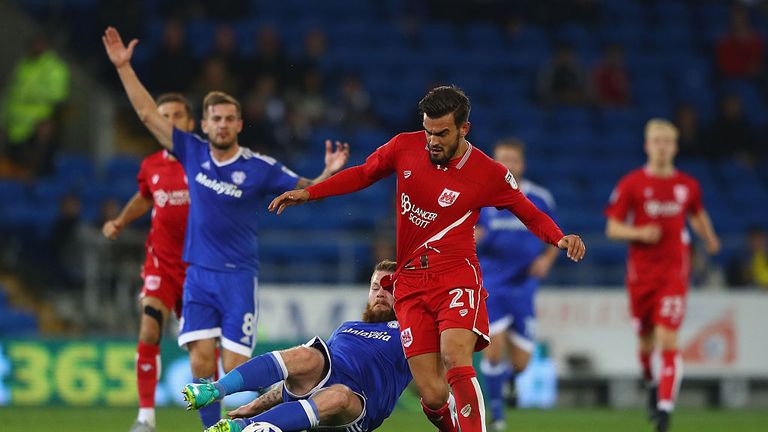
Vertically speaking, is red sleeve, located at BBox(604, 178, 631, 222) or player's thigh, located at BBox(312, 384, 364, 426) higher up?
red sleeve, located at BBox(604, 178, 631, 222)

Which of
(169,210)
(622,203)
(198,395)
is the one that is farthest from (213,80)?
(198,395)

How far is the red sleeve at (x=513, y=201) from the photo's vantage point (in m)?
8.32

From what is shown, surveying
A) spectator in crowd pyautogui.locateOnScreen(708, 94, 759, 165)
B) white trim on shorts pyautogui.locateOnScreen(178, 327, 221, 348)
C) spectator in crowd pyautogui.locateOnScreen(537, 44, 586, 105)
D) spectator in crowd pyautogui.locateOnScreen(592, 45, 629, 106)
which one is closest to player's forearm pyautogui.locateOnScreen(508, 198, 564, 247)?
Answer: white trim on shorts pyautogui.locateOnScreen(178, 327, 221, 348)

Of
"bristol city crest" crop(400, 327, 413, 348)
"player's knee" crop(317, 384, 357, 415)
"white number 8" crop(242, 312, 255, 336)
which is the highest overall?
"white number 8" crop(242, 312, 255, 336)

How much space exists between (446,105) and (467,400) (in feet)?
5.71

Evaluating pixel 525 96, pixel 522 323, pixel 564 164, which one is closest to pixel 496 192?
pixel 522 323

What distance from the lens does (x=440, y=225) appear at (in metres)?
8.32

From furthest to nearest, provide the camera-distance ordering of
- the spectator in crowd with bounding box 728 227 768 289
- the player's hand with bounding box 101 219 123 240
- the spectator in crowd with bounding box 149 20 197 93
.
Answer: the spectator in crowd with bounding box 149 20 197 93 < the spectator in crowd with bounding box 728 227 768 289 < the player's hand with bounding box 101 219 123 240

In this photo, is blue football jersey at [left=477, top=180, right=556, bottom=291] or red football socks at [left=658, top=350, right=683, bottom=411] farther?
blue football jersey at [left=477, top=180, right=556, bottom=291]

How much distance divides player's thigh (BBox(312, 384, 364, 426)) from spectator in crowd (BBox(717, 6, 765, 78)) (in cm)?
1636

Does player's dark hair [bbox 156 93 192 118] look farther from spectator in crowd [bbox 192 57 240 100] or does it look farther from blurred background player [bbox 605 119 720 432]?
spectator in crowd [bbox 192 57 240 100]

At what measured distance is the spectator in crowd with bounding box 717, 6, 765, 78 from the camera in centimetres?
2295

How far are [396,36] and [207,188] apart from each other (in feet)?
44.2

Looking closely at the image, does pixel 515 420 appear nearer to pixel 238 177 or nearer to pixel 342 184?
pixel 238 177
